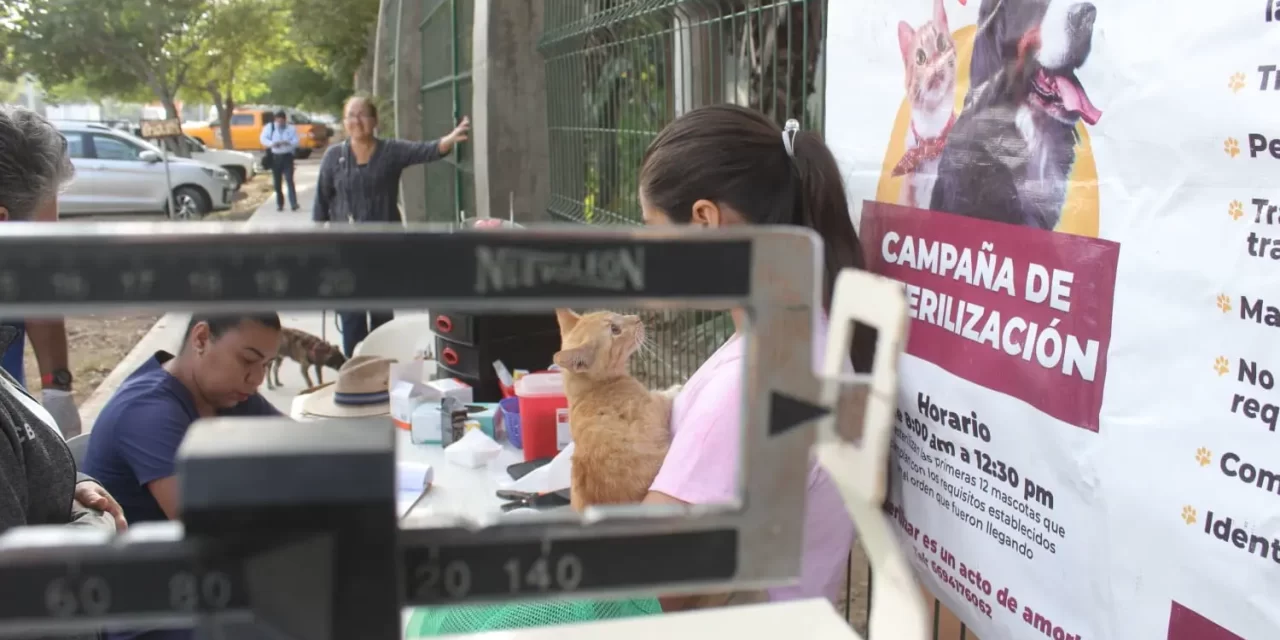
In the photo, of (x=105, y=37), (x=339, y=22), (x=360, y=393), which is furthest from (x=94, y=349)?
(x=105, y=37)

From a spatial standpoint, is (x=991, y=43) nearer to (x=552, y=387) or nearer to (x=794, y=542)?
(x=794, y=542)

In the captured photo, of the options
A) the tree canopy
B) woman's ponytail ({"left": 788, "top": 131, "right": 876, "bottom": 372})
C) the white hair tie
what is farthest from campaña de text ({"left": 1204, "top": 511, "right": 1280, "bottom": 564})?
the tree canopy

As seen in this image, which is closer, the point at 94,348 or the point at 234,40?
the point at 94,348

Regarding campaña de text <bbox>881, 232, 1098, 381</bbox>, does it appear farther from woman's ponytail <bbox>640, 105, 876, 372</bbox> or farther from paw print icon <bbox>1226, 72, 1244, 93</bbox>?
paw print icon <bbox>1226, 72, 1244, 93</bbox>

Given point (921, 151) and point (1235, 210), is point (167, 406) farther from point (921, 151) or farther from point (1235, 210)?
point (1235, 210)

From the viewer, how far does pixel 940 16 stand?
1.55 m

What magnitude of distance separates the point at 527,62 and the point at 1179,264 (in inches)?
206

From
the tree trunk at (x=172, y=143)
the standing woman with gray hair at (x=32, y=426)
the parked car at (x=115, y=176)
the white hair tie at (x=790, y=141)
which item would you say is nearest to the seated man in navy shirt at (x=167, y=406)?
the standing woman with gray hair at (x=32, y=426)

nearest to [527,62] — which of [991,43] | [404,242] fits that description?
[991,43]

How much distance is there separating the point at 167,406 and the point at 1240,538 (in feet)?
7.37

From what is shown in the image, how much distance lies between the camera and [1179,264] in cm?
114

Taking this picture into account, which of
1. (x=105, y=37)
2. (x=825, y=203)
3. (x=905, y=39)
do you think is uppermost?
(x=105, y=37)

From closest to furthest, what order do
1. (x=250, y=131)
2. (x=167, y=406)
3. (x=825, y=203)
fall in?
(x=825, y=203)
(x=167, y=406)
(x=250, y=131)

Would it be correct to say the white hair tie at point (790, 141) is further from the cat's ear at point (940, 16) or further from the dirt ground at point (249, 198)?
the dirt ground at point (249, 198)
